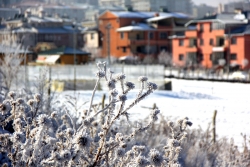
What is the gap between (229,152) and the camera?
8.34m

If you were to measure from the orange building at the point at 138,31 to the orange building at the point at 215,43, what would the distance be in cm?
533

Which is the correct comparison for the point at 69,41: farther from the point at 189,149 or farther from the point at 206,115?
the point at 189,149

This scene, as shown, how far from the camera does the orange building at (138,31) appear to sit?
209ft

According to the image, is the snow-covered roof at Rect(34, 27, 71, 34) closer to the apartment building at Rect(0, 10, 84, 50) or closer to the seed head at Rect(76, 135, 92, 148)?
the apartment building at Rect(0, 10, 84, 50)

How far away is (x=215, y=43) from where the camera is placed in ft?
174

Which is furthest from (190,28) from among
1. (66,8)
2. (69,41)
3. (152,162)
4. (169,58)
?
(66,8)

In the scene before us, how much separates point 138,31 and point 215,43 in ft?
43.2

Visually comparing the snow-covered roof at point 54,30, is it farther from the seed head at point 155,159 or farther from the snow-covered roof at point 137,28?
the seed head at point 155,159

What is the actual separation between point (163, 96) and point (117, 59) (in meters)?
37.7

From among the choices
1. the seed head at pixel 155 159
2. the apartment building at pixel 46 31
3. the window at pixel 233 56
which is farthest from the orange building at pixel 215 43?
the seed head at pixel 155 159

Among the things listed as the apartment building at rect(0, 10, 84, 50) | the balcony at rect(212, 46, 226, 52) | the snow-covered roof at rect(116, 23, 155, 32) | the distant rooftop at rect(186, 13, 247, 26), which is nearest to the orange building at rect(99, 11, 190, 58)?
the snow-covered roof at rect(116, 23, 155, 32)

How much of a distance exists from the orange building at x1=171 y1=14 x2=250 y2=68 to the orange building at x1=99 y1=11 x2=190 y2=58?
17.5 feet

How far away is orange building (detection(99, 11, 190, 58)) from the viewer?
6362cm

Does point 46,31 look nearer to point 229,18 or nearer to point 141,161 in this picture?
point 229,18
